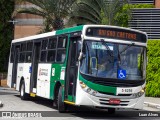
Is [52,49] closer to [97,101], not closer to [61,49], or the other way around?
[61,49]

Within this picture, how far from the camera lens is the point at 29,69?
67.2 feet

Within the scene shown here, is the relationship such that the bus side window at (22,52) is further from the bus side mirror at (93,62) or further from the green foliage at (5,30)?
the green foliage at (5,30)

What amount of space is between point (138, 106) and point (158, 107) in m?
5.56

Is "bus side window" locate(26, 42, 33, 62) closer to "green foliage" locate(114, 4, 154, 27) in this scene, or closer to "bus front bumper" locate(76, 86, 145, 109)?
"bus front bumper" locate(76, 86, 145, 109)

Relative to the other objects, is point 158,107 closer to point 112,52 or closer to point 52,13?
point 112,52

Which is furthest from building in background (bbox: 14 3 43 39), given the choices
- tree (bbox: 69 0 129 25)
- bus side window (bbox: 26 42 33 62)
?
bus side window (bbox: 26 42 33 62)

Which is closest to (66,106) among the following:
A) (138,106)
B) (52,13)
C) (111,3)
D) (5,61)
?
(138,106)

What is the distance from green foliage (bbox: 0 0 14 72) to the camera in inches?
1681

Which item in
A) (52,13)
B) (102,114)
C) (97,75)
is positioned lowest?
(102,114)

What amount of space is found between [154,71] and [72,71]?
37.5 feet

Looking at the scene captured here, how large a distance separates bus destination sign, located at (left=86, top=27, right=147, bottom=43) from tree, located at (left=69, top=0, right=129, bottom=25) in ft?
42.4

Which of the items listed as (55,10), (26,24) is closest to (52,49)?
(55,10)

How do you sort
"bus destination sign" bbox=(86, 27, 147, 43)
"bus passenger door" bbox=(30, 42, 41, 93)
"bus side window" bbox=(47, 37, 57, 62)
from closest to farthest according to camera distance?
"bus destination sign" bbox=(86, 27, 147, 43) < "bus side window" bbox=(47, 37, 57, 62) < "bus passenger door" bbox=(30, 42, 41, 93)

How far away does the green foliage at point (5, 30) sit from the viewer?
140 ft
